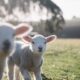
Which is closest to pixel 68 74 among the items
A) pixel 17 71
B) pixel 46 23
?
pixel 17 71

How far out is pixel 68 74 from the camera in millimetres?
13547

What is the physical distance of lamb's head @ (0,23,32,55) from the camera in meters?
7.12

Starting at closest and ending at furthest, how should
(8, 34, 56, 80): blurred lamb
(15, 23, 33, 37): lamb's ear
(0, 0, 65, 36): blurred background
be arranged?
(15, 23, 33, 37): lamb's ear → (8, 34, 56, 80): blurred lamb → (0, 0, 65, 36): blurred background

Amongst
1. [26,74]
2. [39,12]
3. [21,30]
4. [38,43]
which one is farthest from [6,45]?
[39,12]

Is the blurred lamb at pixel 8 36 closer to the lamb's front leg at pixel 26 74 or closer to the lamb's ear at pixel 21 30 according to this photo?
the lamb's ear at pixel 21 30

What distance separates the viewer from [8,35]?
732 cm

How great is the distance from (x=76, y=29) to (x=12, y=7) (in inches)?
912

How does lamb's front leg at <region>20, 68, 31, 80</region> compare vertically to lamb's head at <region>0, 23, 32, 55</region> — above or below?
below

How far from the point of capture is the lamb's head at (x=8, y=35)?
7121mm

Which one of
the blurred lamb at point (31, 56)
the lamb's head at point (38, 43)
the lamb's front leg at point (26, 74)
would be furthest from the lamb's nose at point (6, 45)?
the lamb's front leg at point (26, 74)

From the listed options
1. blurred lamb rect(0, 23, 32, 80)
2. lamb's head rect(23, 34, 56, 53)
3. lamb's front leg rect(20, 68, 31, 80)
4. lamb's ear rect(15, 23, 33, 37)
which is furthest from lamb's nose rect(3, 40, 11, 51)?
lamb's front leg rect(20, 68, 31, 80)

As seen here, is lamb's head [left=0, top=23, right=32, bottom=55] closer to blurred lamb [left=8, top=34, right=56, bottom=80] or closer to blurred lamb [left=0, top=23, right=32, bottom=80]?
blurred lamb [left=0, top=23, right=32, bottom=80]

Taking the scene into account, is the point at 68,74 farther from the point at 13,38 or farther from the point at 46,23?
the point at 46,23

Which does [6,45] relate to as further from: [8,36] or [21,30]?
[21,30]
